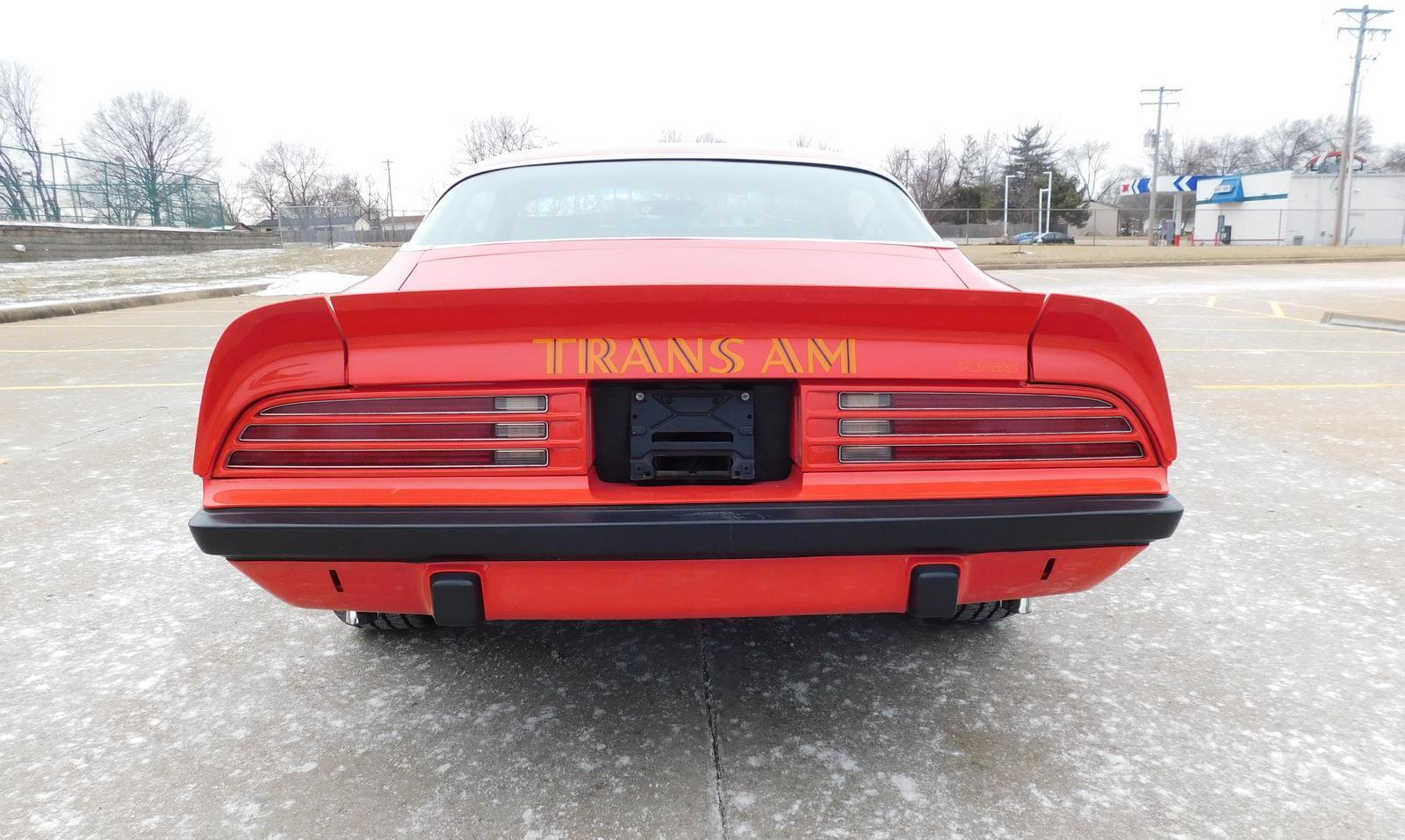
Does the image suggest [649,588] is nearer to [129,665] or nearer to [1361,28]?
[129,665]

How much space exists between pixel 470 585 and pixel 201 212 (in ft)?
119

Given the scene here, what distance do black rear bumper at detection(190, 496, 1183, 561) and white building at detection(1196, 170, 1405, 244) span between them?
2174 inches

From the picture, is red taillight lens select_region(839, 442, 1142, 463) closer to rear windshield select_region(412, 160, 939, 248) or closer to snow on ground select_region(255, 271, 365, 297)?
rear windshield select_region(412, 160, 939, 248)

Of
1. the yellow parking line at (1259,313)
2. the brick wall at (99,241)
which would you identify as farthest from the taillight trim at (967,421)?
the brick wall at (99,241)

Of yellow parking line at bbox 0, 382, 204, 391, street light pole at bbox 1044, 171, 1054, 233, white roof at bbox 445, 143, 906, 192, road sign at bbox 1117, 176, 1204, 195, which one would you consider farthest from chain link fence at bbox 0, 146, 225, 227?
road sign at bbox 1117, 176, 1204, 195

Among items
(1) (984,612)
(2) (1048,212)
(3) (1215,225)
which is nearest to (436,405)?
(1) (984,612)

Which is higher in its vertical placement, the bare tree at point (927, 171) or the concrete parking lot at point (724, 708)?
the bare tree at point (927, 171)

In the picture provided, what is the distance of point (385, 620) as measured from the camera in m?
2.40

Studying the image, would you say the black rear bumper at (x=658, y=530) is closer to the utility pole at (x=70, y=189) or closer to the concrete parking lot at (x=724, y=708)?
the concrete parking lot at (x=724, y=708)

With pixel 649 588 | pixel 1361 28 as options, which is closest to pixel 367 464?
pixel 649 588

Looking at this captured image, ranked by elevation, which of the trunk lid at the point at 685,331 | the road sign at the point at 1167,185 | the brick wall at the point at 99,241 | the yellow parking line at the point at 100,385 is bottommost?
the yellow parking line at the point at 100,385

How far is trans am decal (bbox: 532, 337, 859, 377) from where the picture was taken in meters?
1.71

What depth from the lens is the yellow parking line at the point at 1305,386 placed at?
241 inches

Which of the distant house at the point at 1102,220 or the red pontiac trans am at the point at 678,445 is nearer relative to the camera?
the red pontiac trans am at the point at 678,445
